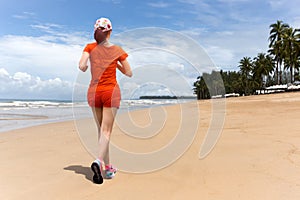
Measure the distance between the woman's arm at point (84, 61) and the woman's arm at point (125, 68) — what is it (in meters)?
0.44

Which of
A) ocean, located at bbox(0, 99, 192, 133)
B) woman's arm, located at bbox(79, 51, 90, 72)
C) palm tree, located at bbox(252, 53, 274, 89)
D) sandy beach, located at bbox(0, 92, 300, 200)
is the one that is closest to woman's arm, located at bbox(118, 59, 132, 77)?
woman's arm, located at bbox(79, 51, 90, 72)

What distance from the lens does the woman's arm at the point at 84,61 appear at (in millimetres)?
3285

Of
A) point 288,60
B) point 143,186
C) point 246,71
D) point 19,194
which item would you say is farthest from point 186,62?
point 246,71

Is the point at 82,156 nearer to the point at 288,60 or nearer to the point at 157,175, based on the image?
the point at 157,175

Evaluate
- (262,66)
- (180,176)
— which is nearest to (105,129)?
(180,176)

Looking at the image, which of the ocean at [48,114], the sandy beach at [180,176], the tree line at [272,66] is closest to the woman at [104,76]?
the sandy beach at [180,176]

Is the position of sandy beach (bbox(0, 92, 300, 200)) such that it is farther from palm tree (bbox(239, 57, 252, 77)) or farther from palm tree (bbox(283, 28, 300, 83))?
palm tree (bbox(239, 57, 252, 77))

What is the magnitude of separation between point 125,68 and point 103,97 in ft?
1.60

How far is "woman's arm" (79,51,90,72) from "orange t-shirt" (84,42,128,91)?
0.05 metres

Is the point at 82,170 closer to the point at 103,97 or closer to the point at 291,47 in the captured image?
the point at 103,97

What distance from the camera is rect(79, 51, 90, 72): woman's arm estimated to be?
10.8 ft

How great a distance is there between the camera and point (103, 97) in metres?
3.35

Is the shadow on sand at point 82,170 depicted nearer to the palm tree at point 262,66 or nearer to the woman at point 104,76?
the woman at point 104,76

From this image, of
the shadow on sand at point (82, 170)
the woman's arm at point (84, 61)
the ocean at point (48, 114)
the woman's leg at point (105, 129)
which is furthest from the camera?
the ocean at point (48, 114)
